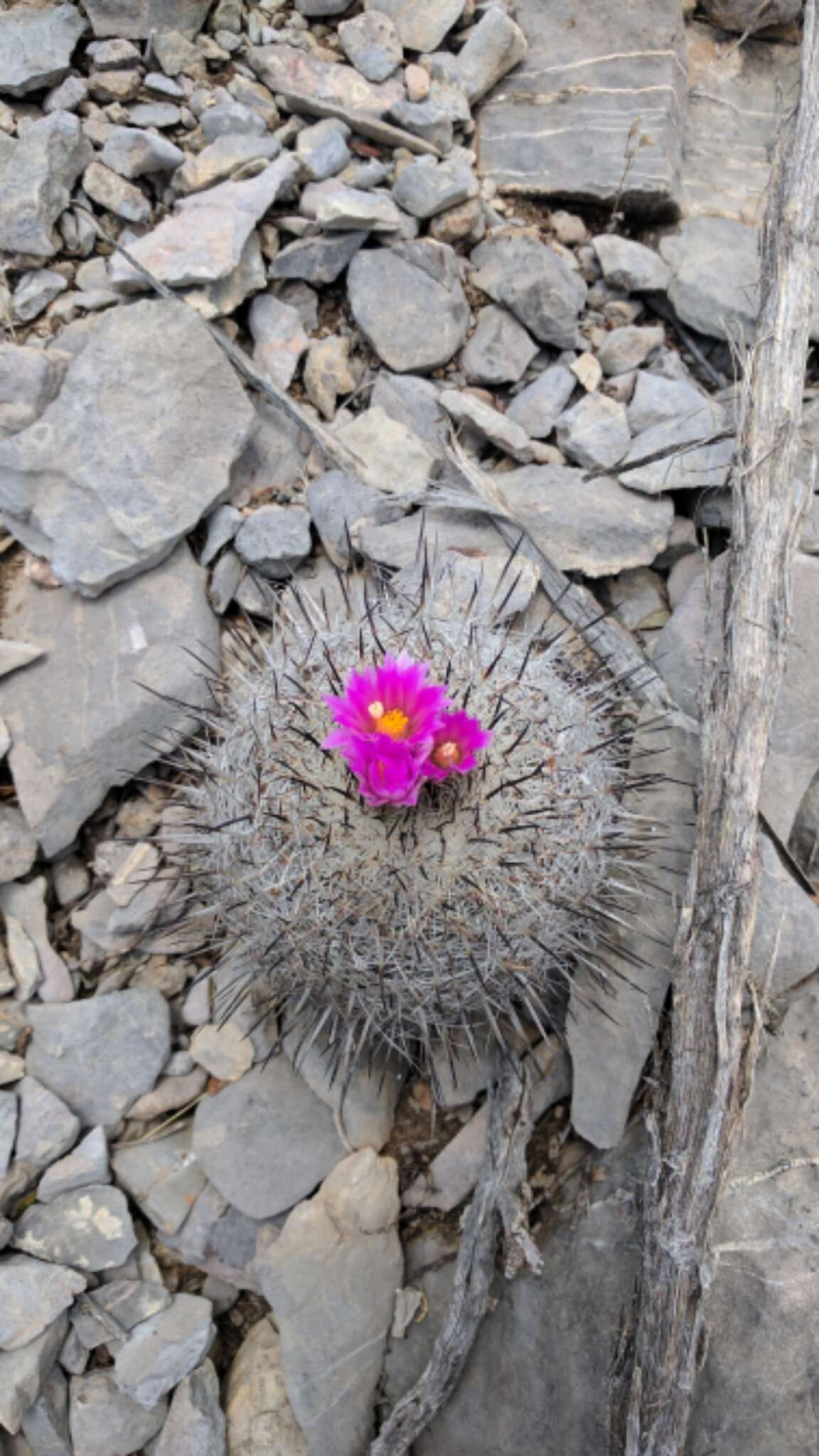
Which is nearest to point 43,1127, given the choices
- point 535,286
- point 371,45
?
point 535,286

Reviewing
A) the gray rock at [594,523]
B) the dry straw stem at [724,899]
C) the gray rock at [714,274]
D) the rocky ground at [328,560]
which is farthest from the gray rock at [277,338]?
the dry straw stem at [724,899]

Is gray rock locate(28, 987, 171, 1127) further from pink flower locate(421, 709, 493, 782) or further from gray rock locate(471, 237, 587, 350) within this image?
gray rock locate(471, 237, 587, 350)

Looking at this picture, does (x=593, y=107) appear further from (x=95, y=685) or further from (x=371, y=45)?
(x=95, y=685)

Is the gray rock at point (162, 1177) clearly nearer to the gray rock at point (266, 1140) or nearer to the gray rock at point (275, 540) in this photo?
the gray rock at point (266, 1140)

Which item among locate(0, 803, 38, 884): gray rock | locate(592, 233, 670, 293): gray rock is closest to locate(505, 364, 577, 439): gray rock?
locate(592, 233, 670, 293): gray rock

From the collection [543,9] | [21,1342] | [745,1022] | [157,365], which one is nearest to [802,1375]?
[745,1022]

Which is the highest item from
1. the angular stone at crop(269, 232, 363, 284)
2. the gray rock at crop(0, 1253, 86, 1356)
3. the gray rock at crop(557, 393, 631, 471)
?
the angular stone at crop(269, 232, 363, 284)
